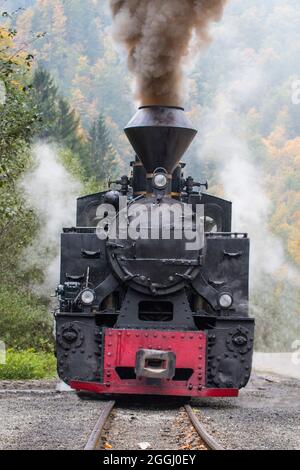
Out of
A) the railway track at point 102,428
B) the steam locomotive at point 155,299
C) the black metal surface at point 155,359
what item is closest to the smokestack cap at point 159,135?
the steam locomotive at point 155,299

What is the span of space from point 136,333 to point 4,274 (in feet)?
39.9

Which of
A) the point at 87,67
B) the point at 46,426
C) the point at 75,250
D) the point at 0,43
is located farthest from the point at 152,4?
the point at 87,67

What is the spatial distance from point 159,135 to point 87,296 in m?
2.10

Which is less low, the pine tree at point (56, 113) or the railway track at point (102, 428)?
the pine tree at point (56, 113)

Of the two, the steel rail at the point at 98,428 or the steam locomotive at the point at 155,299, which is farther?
the steam locomotive at the point at 155,299

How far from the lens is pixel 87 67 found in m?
88.5

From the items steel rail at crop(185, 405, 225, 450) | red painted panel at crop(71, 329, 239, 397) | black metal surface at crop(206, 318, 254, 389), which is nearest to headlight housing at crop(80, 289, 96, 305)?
red painted panel at crop(71, 329, 239, 397)

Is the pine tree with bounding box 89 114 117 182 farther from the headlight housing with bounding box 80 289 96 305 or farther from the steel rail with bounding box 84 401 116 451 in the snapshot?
the steel rail with bounding box 84 401 116 451

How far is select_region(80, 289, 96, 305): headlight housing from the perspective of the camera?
10.5m

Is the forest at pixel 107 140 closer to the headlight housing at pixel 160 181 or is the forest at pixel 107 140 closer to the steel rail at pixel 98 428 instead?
the headlight housing at pixel 160 181

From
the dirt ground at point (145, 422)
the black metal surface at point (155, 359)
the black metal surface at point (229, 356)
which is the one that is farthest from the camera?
the black metal surface at point (229, 356)

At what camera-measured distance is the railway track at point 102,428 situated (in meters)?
6.91

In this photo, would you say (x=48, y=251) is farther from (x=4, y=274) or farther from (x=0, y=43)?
(x=0, y=43)

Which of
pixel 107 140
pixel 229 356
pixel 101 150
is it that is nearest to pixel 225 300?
pixel 229 356
